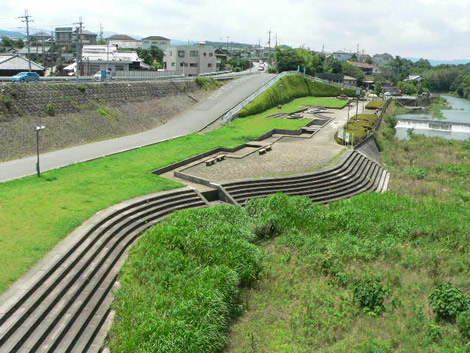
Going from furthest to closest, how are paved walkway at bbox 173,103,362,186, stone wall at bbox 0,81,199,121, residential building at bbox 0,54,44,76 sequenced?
1. residential building at bbox 0,54,44,76
2. stone wall at bbox 0,81,199,121
3. paved walkway at bbox 173,103,362,186

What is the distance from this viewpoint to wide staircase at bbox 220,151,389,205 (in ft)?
76.8

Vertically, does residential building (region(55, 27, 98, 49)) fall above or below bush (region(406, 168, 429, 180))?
above

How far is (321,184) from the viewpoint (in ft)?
83.6

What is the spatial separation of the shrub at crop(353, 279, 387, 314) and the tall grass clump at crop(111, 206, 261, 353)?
135 inches

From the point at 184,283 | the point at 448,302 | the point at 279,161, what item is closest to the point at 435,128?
the point at 279,161

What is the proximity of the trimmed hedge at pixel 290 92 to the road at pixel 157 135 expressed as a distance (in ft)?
6.04

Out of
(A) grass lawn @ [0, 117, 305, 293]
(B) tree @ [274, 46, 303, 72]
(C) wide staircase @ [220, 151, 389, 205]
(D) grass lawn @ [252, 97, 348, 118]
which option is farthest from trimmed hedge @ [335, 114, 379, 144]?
Result: (B) tree @ [274, 46, 303, 72]

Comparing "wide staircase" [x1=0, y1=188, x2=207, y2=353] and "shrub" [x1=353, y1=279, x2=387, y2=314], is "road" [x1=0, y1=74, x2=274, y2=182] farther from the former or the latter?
"shrub" [x1=353, y1=279, x2=387, y2=314]

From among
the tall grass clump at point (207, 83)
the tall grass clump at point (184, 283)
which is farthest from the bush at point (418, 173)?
the tall grass clump at point (207, 83)

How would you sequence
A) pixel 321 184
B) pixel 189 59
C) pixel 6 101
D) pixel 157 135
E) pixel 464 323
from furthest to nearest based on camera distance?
pixel 189 59 < pixel 157 135 < pixel 6 101 < pixel 321 184 < pixel 464 323

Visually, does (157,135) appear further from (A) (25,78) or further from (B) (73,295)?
(B) (73,295)

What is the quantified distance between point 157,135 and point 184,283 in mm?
21824

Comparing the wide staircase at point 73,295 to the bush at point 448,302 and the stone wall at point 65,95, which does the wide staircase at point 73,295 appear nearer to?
the bush at point 448,302

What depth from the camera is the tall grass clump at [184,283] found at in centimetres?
1141
